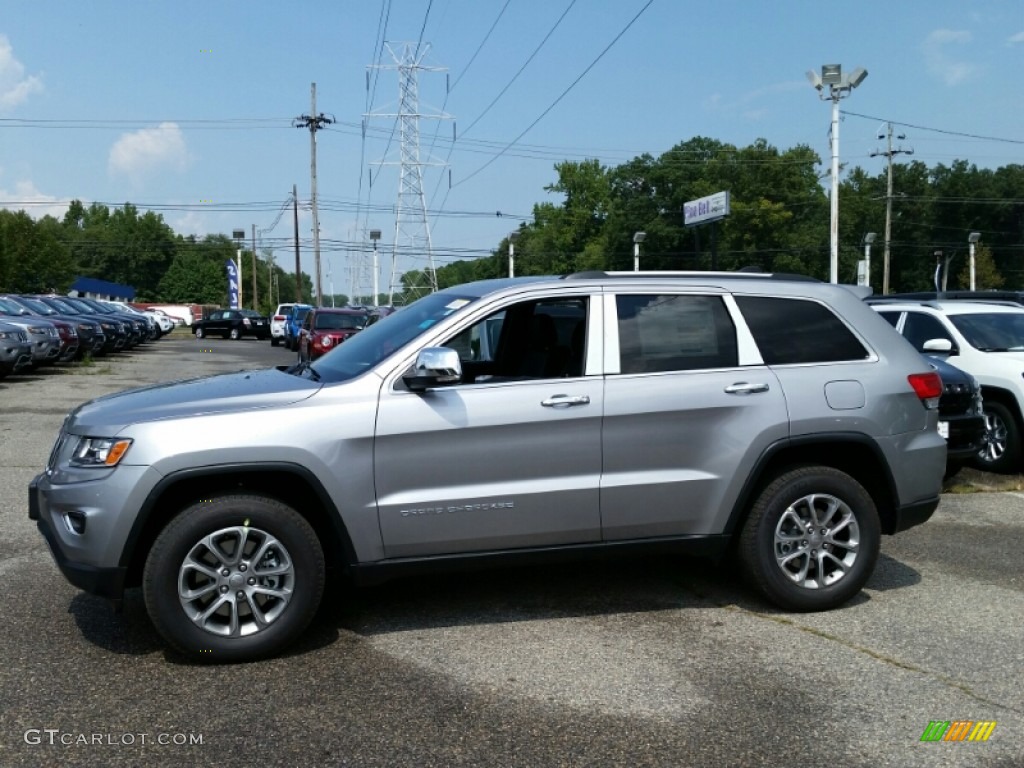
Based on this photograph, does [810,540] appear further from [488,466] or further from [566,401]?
[488,466]

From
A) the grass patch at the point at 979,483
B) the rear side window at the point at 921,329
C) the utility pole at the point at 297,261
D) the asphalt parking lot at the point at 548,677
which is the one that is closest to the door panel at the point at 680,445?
the asphalt parking lot at the point at 548,677

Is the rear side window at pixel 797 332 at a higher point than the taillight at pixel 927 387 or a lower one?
higher

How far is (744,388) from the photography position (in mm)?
5473

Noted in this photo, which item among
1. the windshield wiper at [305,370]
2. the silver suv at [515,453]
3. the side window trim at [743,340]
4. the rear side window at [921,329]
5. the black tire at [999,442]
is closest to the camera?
the silver suv at [515,453]

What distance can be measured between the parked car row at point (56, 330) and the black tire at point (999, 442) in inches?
615

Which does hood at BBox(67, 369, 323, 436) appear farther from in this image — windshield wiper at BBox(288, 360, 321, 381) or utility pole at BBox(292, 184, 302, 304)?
utility pole at BBox(292, 184, 302, 304)

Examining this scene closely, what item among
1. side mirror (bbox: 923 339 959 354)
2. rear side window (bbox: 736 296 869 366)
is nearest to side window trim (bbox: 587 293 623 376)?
rear side window (bbox: 736 296 869 366)

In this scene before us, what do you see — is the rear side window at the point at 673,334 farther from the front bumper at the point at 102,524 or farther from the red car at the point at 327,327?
the red car at the point at 327,327

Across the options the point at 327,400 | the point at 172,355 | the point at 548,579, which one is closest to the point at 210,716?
the point at 327,400

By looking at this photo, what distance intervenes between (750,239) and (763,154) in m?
7.41

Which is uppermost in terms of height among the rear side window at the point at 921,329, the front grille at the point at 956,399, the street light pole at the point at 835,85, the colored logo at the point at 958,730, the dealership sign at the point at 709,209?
the street light pole at the point at 835,85

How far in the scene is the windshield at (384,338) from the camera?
5309 millimetres

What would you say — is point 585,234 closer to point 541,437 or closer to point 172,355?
point 172,355

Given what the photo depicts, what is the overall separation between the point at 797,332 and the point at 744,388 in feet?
1.81
